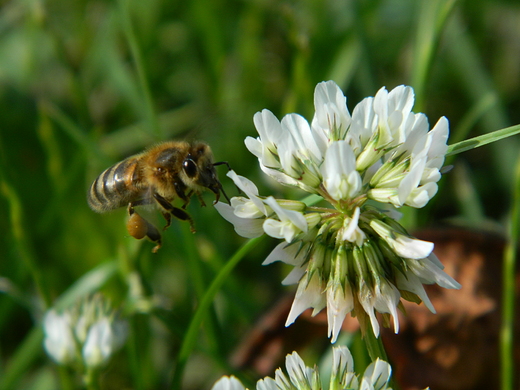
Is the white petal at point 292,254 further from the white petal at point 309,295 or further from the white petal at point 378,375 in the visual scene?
the white petal at point 378,375

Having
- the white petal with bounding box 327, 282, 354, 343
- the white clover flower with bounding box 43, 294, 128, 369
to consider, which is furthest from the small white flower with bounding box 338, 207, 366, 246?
the white clover flower with bounding box 43, 294, 128, 369

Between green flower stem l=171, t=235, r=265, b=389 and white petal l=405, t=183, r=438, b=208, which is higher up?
white petal l=405, t=183, r=438, b=208

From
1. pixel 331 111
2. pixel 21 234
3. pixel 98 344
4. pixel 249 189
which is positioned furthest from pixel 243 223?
pixel 21 234

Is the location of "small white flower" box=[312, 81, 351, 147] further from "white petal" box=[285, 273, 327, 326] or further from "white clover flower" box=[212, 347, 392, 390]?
"white clover flower" box=[212, 347, 392, 390]

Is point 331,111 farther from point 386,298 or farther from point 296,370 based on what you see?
point 296,370

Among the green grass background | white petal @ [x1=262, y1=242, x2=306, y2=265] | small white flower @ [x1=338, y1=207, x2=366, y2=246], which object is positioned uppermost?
small white flower @ [x1=338, y1=207, x2=366, y2=246]

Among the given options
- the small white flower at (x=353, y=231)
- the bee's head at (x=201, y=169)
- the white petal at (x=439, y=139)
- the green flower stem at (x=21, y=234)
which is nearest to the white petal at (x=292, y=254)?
the small white flower at (x=353, y=231)

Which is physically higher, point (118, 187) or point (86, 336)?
point (118, 187)
